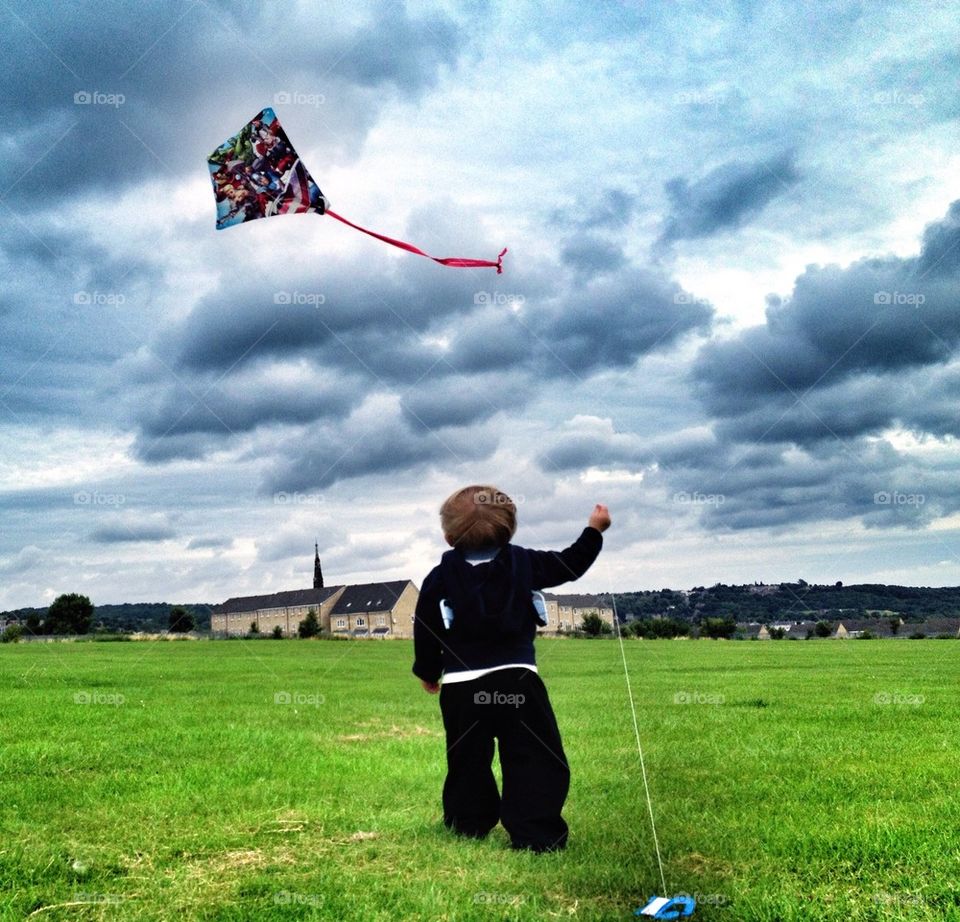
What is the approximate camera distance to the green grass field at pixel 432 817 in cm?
536

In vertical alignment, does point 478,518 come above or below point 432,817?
above

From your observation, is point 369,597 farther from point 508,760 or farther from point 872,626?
point 508,760

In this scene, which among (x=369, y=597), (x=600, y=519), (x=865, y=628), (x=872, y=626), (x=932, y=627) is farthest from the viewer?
(x=369, y=597)

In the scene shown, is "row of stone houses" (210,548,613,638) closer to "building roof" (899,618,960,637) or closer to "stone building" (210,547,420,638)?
"stone building" (210,547,420,638)

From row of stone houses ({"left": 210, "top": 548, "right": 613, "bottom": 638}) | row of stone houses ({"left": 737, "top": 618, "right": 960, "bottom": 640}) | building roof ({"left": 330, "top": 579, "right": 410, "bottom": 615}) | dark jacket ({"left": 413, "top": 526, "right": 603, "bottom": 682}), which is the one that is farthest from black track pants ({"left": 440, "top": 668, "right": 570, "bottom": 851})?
building roof ({"left": 330, "top": 579, "right": 410, "bottom": 615})

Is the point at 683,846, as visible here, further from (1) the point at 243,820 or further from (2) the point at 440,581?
(1) the point at 243,820

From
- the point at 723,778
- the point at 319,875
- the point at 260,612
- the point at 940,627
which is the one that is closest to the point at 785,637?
the point at 940,627

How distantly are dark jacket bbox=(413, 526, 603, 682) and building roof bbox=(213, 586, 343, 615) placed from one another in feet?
365

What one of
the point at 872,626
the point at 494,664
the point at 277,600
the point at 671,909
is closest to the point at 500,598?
the point at 494,664

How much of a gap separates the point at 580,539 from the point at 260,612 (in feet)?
420

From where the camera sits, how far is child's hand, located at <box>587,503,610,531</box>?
21.2 ft

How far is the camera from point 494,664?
6.51m

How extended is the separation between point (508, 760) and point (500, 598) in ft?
3.55

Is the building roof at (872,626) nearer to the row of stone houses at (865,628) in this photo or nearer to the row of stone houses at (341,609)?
the row of stone houses at (865,628)
